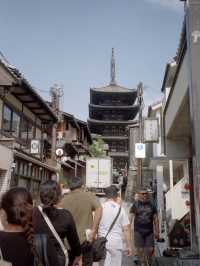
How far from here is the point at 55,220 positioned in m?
3.34

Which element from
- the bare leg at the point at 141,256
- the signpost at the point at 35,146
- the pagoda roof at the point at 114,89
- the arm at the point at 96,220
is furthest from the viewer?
the pagoda roof at the point at 114,89

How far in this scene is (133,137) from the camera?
148 ft

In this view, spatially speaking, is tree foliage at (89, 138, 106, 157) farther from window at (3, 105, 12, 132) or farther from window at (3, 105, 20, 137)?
window at (3, 105, 12, 132)

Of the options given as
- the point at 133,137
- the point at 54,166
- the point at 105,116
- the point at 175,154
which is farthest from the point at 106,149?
the point at 175,154

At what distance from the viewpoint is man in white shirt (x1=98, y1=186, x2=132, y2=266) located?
5863mm

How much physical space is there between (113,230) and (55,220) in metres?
2.81

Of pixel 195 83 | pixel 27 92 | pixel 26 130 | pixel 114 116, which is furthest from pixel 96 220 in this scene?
pixel 114 116

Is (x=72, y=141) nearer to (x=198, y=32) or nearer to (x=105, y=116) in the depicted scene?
(x=105, y=116)

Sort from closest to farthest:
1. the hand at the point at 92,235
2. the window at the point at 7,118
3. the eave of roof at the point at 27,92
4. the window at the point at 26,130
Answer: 1. the hand at the point at 92,235
2. the eave of roof at the point at 27,92
3. the window at the point at 7,118
4. the window at the point at 26,130

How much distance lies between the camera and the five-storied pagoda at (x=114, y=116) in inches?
2341

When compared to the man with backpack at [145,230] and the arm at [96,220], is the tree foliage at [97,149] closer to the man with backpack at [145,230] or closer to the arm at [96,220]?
the man with backpack at [145,230]

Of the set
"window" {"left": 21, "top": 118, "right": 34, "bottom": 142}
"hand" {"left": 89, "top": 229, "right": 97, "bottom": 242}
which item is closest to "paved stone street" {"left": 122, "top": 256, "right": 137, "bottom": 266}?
"hand" {"left": 89, "top": 229, "right": 97, "bottom": 242}

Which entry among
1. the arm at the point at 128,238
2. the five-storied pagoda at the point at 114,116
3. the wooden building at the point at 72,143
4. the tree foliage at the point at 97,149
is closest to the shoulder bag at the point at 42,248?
the arm at the point at 128,238

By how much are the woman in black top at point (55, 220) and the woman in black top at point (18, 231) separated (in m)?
0.80
